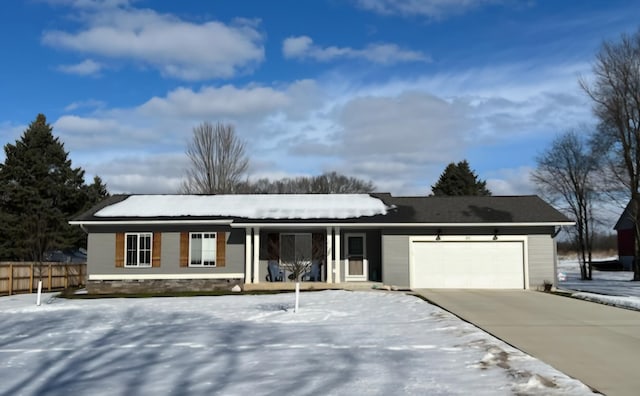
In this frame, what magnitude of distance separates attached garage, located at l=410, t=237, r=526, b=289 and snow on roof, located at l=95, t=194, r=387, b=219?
245 cm

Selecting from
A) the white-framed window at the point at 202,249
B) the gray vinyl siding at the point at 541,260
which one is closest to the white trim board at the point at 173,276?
the white-framed window at the point at 202,249

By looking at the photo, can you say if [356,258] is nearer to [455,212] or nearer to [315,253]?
[315,253]

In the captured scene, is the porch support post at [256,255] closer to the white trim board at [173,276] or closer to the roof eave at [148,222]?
the white trim board at [173,276]

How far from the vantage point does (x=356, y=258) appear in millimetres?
22250

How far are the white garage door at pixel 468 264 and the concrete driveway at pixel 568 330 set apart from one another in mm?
2840

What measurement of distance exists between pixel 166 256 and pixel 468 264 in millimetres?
11621

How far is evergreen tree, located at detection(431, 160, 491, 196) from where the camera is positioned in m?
50.7

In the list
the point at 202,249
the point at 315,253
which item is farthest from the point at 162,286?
the point at 315,253

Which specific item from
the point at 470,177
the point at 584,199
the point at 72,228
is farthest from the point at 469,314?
the point at 470,177

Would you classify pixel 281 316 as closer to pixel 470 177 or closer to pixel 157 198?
pixel 157 198

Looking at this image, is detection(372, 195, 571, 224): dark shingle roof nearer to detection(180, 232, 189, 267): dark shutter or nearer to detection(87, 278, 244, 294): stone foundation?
detection(87, 278, 244, 294): stone foundation

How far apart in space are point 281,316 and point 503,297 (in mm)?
7820

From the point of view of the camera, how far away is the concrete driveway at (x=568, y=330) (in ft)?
23.5

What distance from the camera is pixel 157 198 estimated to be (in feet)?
82.2
